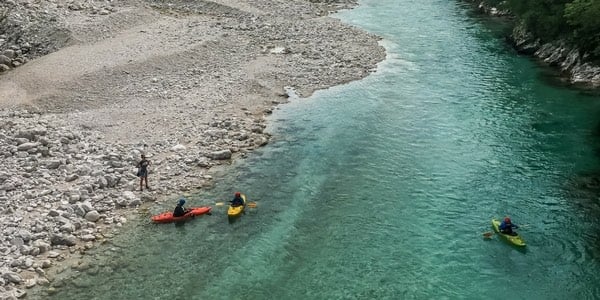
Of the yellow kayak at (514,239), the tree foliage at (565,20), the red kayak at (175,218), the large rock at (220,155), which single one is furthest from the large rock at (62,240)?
the tree foliage at (565,20)

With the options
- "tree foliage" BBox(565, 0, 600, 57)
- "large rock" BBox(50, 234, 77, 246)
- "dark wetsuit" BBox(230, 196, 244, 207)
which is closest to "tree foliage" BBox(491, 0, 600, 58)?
"tree foliage" BBox(565, 0, 600, 57)

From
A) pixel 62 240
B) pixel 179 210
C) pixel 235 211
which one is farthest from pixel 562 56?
pixel 62 240

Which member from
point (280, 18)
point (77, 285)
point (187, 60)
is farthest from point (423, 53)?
point (77, 285)

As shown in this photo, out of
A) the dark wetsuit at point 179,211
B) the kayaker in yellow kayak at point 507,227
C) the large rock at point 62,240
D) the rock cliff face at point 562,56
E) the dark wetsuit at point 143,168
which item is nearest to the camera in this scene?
the large rock at point 62,240

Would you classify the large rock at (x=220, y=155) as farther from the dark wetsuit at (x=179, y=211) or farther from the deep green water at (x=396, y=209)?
the dark wetsuit at (x=179, y=211)

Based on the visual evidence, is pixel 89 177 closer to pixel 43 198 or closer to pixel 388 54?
pixel 43 198
